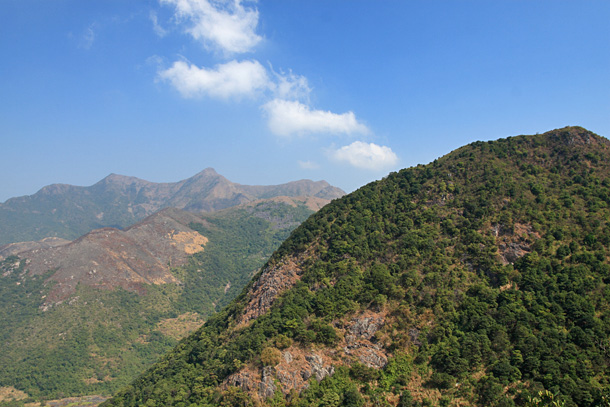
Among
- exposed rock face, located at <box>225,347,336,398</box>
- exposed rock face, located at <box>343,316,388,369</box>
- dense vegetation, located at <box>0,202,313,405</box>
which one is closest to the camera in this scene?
exposed rock face, located at <box>225,347,336,398</box>

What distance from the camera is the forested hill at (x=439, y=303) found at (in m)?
54.8

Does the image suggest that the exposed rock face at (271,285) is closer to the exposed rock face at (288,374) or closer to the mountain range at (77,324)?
the exposed rock face at (288,374)

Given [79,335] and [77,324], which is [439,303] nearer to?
[79,335]

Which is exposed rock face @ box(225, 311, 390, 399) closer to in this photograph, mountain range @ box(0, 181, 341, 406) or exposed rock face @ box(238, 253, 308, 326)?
exposed rock face @ box(238, 253, 308, 326)

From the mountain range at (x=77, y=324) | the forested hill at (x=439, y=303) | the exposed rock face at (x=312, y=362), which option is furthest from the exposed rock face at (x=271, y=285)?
the mountain range at (x=77, y=324)

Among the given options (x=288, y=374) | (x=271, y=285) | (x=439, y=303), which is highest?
(x=271, y=285)

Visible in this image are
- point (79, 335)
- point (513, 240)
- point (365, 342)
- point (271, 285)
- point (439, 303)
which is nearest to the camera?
point (365, 342)

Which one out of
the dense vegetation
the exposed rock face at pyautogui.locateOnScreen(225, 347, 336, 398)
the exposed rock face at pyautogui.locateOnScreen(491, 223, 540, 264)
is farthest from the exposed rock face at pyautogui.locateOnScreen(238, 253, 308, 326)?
the dense vegetation

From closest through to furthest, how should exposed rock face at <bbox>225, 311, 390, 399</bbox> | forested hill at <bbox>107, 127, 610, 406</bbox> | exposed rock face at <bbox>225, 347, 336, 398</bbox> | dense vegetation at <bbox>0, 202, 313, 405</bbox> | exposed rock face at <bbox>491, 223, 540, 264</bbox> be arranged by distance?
forested hill at <bbox>107, 127, 610, 406</bbox> < exposed rock face at <bbox>225, 347, 336, 398</bbox> < exposed rock face at <bbox>225, 311, 390, 399</bbox> < exposed rock face at <bbox>491, 223, 540, 264</bbox> < dense vegetation at <bbox>0, 202, 313, 405</bbox>

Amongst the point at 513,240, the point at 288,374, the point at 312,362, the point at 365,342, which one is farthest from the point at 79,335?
the point at 513,240

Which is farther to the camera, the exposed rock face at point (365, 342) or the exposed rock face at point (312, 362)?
the exposed rock face at point (365, 342)

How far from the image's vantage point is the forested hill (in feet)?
180

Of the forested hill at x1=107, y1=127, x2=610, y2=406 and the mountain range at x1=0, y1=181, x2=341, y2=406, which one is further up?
the forested hill at x1=107, y1=127, x2=610, y2=406

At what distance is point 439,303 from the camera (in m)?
66.5
